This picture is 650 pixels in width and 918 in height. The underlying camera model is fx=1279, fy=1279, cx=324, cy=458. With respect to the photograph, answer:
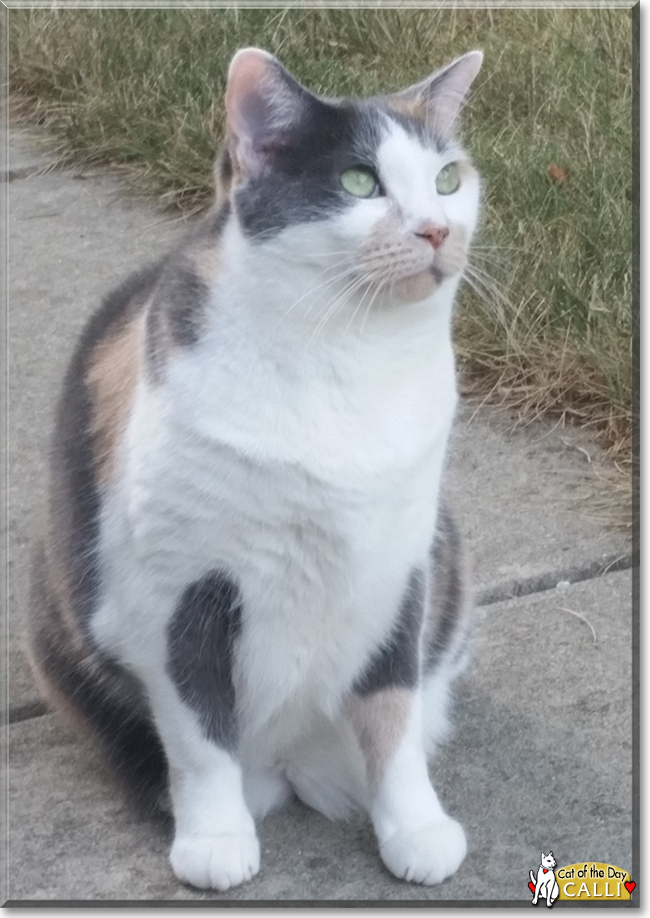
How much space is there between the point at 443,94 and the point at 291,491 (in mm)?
634

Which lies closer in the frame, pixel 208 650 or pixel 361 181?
pixel 361 181

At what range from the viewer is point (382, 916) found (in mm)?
1841

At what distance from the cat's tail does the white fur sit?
117 mm

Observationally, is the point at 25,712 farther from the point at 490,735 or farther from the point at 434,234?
the point at 434,234

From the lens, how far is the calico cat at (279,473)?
1.71 meters

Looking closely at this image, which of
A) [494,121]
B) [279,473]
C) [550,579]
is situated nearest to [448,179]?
[279,473]

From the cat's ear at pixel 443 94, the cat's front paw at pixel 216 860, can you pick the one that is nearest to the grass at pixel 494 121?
the cat's ear at pixel 443 94

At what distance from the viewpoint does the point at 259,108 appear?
1713 millimetres

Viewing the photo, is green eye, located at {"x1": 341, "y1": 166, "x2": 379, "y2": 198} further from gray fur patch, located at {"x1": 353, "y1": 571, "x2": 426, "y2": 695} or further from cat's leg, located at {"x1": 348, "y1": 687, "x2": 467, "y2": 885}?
cat's leg, located at {"x1": 348, "y1": 687, "x2": 467, "y2": 885}

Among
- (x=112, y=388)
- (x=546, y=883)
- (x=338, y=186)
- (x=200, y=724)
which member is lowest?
(x=546, y=883)

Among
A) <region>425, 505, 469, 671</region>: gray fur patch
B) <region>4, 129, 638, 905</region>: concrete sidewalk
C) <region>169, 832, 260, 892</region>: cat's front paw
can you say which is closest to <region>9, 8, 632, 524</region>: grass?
<region>4, 129, 638, 905</region>: concrete sidewalk

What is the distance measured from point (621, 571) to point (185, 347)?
1.27m

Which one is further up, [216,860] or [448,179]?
[448,179]

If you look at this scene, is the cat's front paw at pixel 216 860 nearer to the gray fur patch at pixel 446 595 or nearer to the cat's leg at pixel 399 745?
the cat's leg at pixel 399 745
